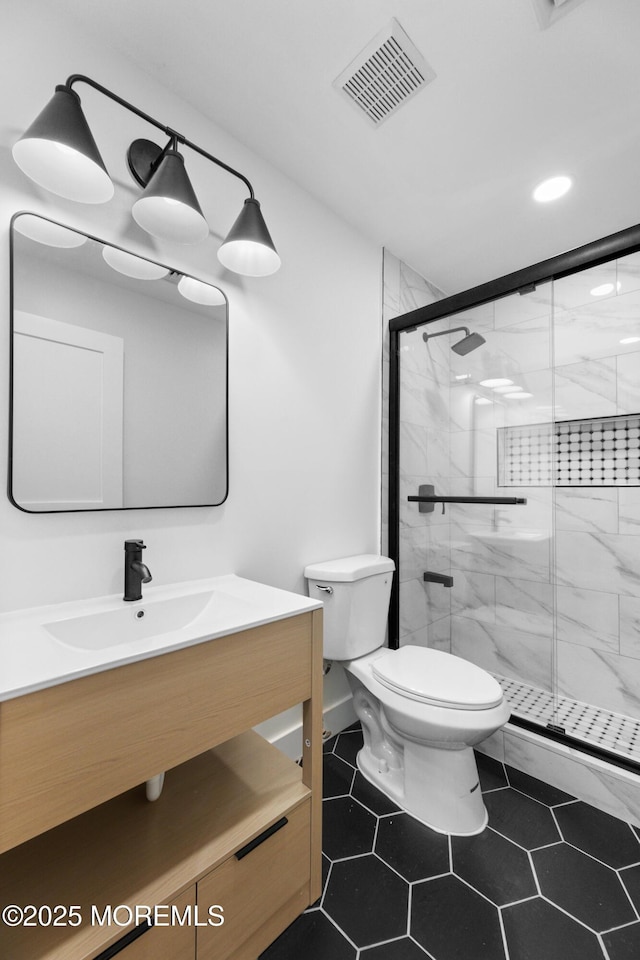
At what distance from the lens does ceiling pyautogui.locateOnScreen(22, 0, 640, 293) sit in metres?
1.16

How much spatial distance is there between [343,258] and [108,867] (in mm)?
2212

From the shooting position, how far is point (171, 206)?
1155 mm

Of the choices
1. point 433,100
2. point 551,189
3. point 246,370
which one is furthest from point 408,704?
point 551,189

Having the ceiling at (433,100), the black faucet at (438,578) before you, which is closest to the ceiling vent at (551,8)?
the ceiling at (433,100)

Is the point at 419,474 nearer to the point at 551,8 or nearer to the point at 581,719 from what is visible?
the point at 581,719

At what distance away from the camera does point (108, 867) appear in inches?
34.9

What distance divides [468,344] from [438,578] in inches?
44.7

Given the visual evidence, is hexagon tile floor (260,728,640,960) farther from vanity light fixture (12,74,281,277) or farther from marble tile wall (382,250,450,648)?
vanity light fixture (12,74,281,277)

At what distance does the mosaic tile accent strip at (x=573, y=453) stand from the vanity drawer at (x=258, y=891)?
1432 millimetres

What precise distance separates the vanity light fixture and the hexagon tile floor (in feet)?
6.12

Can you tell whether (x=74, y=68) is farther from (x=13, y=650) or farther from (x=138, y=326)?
(x=13, y=650)

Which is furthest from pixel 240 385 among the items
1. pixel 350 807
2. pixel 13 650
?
pixel 350 807

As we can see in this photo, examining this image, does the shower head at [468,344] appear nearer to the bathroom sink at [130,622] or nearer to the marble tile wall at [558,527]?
the marble tile wall at [558,527]

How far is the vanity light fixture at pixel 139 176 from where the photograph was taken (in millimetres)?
940
